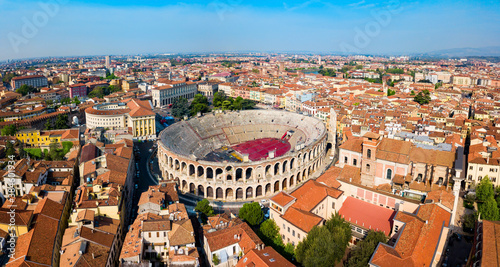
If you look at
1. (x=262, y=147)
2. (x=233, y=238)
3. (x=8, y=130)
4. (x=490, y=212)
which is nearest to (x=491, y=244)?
(x=490, y=212)

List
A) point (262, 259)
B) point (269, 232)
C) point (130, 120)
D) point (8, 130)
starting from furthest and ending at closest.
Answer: point (130, 120) → point (8, 130) → point (269, 232) → point (262, 259)

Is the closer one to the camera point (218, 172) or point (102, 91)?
point (218, 172)

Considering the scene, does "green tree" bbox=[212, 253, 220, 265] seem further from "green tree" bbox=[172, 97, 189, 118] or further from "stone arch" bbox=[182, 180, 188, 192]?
"green tree" bbox=[172, 97, 189, 118]

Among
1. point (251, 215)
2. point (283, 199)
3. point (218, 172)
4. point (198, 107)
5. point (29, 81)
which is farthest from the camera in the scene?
point (29, 81)

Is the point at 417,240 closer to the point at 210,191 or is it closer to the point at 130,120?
the point at 210,191

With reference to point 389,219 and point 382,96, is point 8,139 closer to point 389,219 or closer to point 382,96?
point 389,219

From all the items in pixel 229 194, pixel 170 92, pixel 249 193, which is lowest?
pixel 229 194

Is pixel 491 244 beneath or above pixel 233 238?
above
